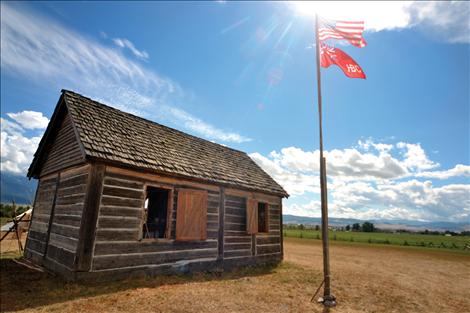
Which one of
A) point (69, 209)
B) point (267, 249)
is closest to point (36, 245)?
point (69, 209)

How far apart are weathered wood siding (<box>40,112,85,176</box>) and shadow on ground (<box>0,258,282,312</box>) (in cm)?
363

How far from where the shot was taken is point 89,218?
310 inches

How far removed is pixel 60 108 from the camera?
11102mm

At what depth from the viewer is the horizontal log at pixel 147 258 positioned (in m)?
7.96

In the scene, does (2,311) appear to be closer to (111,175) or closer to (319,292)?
(111,175)

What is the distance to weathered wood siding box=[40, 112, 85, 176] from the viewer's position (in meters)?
9.65

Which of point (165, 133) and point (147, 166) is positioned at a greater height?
point (165, 133)

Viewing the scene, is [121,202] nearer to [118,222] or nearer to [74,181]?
[118,222]

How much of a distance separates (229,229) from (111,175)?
5616 millimetres

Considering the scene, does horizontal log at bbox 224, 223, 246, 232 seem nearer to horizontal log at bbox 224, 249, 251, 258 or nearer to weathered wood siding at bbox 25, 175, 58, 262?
horizontal log at bbox 224, 249, 251, 258

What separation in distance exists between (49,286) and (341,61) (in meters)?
10.9

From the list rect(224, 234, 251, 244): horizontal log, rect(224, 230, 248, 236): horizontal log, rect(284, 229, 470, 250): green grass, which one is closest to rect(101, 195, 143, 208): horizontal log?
rect(224, 230, 248, 236): horizontal log

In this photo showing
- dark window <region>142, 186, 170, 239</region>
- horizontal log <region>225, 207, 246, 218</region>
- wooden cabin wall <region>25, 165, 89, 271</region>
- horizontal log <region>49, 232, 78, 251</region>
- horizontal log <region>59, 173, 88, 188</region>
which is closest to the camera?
horizontal log <region>49, 232, 78, 251</region>

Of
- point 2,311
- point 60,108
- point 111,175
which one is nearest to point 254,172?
point 111,175
